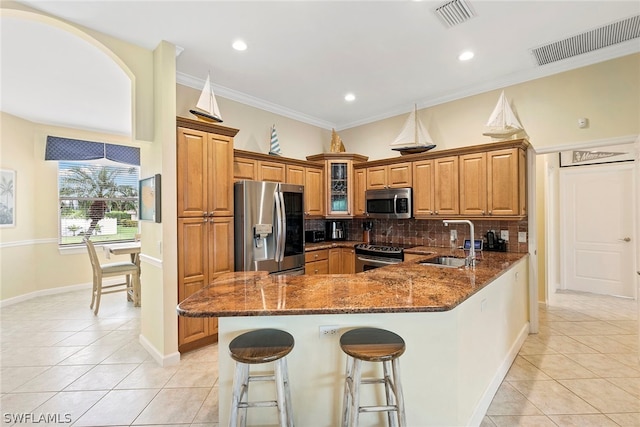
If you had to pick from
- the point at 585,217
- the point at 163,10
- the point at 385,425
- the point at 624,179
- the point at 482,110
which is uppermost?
the point at 163,10

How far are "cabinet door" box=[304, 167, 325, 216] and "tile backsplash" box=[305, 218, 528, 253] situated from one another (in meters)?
0.38

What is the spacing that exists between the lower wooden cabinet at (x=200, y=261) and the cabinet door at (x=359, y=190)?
2178mm

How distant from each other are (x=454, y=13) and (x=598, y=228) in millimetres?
4680

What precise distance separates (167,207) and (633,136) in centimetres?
463

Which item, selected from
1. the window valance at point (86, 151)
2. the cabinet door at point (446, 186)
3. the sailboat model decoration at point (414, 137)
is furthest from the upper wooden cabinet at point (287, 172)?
the window valance at point (86, 151)

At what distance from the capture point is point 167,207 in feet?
9.21

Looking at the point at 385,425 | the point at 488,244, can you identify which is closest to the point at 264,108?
the point at 488,244

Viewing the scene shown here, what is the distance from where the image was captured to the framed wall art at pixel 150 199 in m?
2.81

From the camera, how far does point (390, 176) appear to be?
443cm

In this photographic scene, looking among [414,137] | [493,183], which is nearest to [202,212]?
[414,137]

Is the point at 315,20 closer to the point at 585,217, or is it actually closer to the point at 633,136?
the point at 633,136

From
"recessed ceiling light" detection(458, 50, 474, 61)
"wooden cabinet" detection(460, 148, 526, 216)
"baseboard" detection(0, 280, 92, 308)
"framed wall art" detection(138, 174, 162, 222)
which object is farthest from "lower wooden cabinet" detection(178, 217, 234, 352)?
"baseboard" detection(0, 280, 92, 308)

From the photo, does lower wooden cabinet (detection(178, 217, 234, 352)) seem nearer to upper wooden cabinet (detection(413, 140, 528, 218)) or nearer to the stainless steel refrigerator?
the stainless steel refrigerator

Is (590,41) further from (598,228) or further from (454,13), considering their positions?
(598,228)
